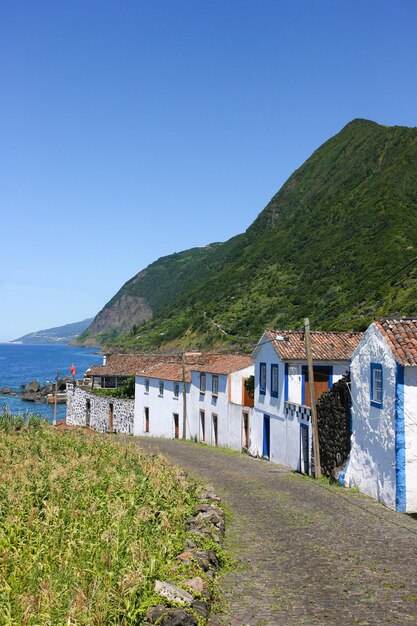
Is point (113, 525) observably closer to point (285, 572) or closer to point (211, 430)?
point (285, 572)

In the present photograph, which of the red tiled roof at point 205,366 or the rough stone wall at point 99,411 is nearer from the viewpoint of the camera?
the red tiled roof at point 205,366

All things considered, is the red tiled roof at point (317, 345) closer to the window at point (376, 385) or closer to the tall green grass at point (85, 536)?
the window at point (376, 385)

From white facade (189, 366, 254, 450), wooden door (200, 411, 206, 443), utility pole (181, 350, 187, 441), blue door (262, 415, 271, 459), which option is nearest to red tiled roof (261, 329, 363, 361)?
blue door (262, 415, 271, 459)

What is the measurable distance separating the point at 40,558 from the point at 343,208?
13749 cm

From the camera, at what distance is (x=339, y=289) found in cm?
10519

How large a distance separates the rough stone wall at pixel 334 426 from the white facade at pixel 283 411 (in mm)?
1734

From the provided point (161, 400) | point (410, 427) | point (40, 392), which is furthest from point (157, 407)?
point (40, 392)

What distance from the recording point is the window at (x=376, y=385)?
20.9 meters

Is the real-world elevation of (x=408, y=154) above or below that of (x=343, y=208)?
above

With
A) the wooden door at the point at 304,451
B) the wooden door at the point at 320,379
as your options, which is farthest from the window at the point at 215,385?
the wooden door at the point at 304,451

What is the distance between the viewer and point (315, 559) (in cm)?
1333

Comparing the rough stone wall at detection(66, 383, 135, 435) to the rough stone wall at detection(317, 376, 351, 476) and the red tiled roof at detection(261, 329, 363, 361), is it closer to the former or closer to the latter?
the red tiled roof at detection(261, 329, 363, 361)

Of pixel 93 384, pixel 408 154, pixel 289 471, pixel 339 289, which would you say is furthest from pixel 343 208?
pixel 289 471

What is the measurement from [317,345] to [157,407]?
25979 millimetres
